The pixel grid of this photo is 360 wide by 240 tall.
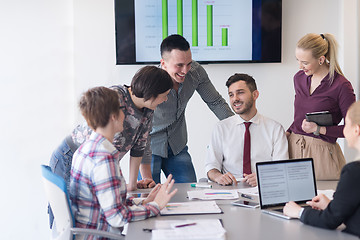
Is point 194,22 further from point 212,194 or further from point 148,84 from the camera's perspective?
point 212,194

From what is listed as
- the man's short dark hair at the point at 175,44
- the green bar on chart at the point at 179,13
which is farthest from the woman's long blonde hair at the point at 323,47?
the green bar on chart at the point at 179,13

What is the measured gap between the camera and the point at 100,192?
1.78 meters

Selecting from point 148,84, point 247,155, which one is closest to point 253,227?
point 148,84

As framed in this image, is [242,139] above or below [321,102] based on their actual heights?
below

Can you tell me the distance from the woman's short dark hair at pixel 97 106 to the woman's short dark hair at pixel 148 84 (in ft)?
1.06

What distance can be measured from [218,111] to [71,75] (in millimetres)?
1462

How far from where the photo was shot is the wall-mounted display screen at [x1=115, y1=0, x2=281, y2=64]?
389cm

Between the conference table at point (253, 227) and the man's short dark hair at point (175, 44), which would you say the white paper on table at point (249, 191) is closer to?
the conference table at point (253, 227)

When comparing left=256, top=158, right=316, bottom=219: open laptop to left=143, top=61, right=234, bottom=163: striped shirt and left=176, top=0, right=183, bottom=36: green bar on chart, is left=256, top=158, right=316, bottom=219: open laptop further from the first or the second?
left=176, top=0, right=183, bottom=36: green bar on chart

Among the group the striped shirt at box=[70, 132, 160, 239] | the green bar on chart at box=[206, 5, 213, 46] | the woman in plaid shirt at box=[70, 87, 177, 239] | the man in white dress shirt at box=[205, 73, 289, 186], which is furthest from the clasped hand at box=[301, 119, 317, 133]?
the green bar on chart at box=[206, 5, 213, 46]

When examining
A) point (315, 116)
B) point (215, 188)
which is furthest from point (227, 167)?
point (315, 116)

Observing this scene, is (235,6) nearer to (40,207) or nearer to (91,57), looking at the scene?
(91,57)

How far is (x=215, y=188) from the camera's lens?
2418 millimetres

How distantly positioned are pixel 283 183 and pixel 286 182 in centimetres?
2
